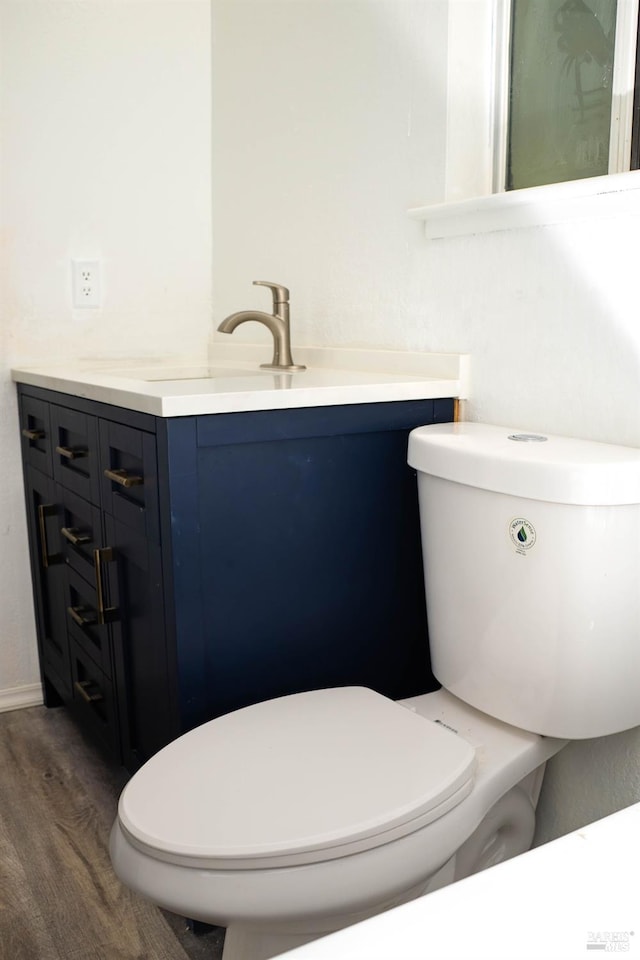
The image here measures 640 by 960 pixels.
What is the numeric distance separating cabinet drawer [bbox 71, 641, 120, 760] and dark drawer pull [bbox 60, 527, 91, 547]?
0.23m

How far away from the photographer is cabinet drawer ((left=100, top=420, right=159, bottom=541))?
128cm

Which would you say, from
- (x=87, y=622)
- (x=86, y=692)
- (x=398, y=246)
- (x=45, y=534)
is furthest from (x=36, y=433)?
(x=398, y=246)

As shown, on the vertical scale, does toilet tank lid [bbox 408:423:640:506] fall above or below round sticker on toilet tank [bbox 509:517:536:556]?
above

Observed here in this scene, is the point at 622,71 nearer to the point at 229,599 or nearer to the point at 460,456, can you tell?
the point at 460,456

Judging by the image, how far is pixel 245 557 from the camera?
1300 millimetres

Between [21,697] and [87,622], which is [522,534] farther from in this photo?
[21,697]

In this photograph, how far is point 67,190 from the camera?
6.55ft

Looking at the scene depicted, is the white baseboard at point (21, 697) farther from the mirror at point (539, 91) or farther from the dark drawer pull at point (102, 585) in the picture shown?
the mirror at point (539, 91)

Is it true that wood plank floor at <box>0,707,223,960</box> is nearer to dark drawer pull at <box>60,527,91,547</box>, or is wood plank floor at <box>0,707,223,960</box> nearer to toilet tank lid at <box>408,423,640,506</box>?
dark drawer pull at <box>60,527,91,547</box>

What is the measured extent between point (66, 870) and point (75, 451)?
723 millimetres

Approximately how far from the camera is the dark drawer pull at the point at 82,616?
5.47 feet

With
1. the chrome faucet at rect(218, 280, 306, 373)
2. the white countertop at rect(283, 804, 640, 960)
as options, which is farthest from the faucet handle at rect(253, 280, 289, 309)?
the white countertop at rect(283, 804, 640, 960)

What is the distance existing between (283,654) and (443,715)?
0.26 m

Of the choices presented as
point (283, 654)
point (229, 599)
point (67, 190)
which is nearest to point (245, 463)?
point (229, 599)
